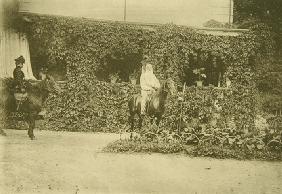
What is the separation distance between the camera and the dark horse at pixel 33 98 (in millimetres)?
8016

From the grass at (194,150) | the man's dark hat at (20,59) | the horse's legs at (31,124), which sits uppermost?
the man's dark hat at (20,59)

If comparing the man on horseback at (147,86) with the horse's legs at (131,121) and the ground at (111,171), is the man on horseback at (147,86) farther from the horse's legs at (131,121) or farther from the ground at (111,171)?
the ground at (111,171)

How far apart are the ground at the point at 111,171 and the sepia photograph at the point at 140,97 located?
0.05 ft

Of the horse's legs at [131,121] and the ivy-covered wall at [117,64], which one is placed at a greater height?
the ivy-covered wall at [117,64]

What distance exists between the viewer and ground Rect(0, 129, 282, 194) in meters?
6.93

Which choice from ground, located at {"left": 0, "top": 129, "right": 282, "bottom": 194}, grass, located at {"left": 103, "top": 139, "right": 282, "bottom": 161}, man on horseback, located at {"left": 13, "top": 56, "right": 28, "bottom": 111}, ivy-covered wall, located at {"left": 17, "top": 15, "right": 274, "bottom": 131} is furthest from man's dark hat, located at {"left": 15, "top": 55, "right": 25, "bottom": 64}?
grass, located at {"left": 103, "top": 139, "right": 282, "bottom": 161}

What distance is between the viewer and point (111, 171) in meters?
7.21

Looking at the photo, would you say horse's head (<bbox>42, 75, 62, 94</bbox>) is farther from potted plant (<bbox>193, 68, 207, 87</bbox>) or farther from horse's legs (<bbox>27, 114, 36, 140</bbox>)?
potted plant (<bbox>193, 68, 207, 87</bbox>)

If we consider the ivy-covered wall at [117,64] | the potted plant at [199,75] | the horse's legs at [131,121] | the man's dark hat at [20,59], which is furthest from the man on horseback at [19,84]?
the potted plant at [199,75]

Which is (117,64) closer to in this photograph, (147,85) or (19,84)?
(147,85)

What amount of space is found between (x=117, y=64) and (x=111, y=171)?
8.91 ft

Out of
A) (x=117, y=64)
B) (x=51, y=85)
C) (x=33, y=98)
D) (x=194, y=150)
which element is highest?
(x=117, y=64)

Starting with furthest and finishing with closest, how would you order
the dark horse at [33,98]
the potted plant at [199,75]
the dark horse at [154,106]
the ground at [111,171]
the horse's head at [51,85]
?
the potted plant at [199,75], the dark horse at [154,106], the horse's head at [51,85], the dark horse at [33,98], the ground at [111,171]

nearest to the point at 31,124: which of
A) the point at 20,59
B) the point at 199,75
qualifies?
the point at 20,59
